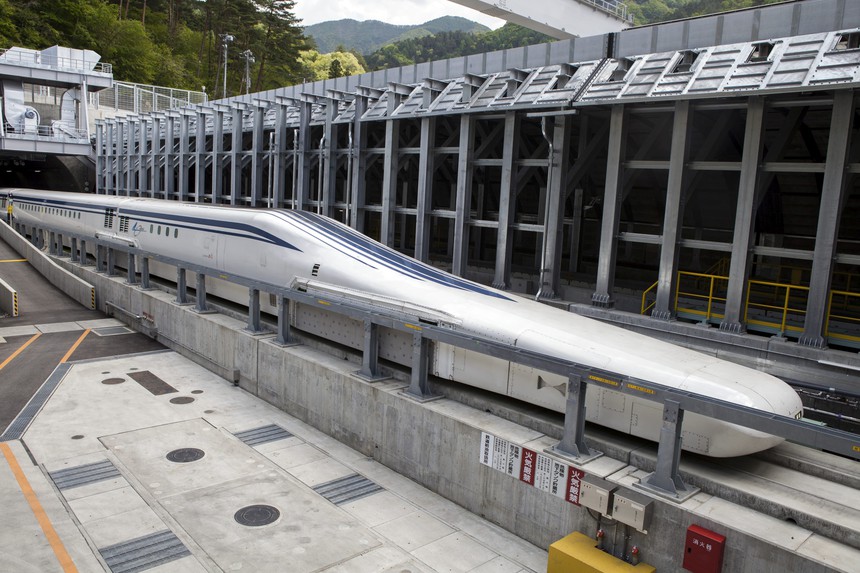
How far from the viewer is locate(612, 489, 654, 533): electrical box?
6.13 m

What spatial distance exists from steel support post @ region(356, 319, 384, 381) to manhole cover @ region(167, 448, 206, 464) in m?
2.73

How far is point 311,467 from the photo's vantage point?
31.1 feet

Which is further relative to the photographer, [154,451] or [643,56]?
[643,56]

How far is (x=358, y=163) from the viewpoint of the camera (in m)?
20.6

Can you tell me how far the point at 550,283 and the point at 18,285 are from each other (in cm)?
1949

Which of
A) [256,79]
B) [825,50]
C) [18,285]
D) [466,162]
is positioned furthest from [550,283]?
[256,79]

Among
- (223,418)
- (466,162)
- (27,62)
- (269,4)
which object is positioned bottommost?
(223,418)

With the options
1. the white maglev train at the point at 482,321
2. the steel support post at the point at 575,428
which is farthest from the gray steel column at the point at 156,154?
the steel support post at the point at 575,428

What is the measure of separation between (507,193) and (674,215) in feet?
14.2

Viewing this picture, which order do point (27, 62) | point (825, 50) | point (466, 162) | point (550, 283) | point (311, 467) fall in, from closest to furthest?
point (311, 467) → point (825, 50) → point (550, 283) → point (466, 162) → point (27, 62)

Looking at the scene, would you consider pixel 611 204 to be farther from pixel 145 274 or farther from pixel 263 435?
pixel 145 274

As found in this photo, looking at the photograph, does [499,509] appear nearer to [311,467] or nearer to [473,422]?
[473,422]

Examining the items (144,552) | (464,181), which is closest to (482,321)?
(144,552)

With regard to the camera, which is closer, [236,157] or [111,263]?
[111,263]
